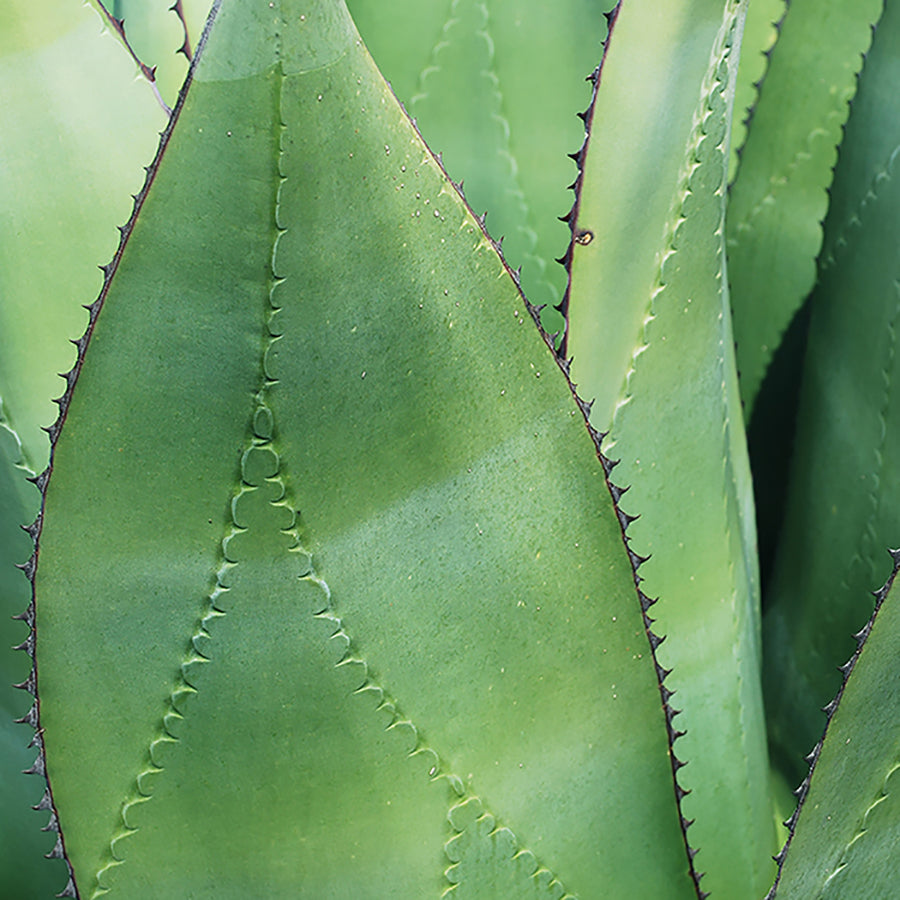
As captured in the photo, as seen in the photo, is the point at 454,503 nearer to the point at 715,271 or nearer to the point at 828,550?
the point at 715,271

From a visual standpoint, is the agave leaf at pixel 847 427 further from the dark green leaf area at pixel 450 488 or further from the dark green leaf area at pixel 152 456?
the dark green leaf area at pixel 152 456

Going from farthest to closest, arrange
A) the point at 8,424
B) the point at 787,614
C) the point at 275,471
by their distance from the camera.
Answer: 1. the point at 787,614
2. the point at 8,424
3. the point at 275,471

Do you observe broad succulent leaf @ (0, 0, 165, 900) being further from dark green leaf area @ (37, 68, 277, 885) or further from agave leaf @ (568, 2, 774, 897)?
agave leaf @ (568, 2, 774, 897)

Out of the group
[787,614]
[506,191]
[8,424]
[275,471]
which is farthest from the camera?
[787,614]

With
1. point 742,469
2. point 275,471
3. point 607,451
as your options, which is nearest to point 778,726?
point 742,469

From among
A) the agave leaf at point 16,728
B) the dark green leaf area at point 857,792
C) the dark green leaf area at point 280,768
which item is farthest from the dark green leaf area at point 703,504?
the agave leaf at point 16,728

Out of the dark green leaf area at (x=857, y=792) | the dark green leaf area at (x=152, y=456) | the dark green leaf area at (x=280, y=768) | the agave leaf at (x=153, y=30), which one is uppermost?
the agave leaf at (x=153, y=30)

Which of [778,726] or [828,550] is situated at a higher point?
[828,550]

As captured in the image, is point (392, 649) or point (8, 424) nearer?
point (392, 649)
